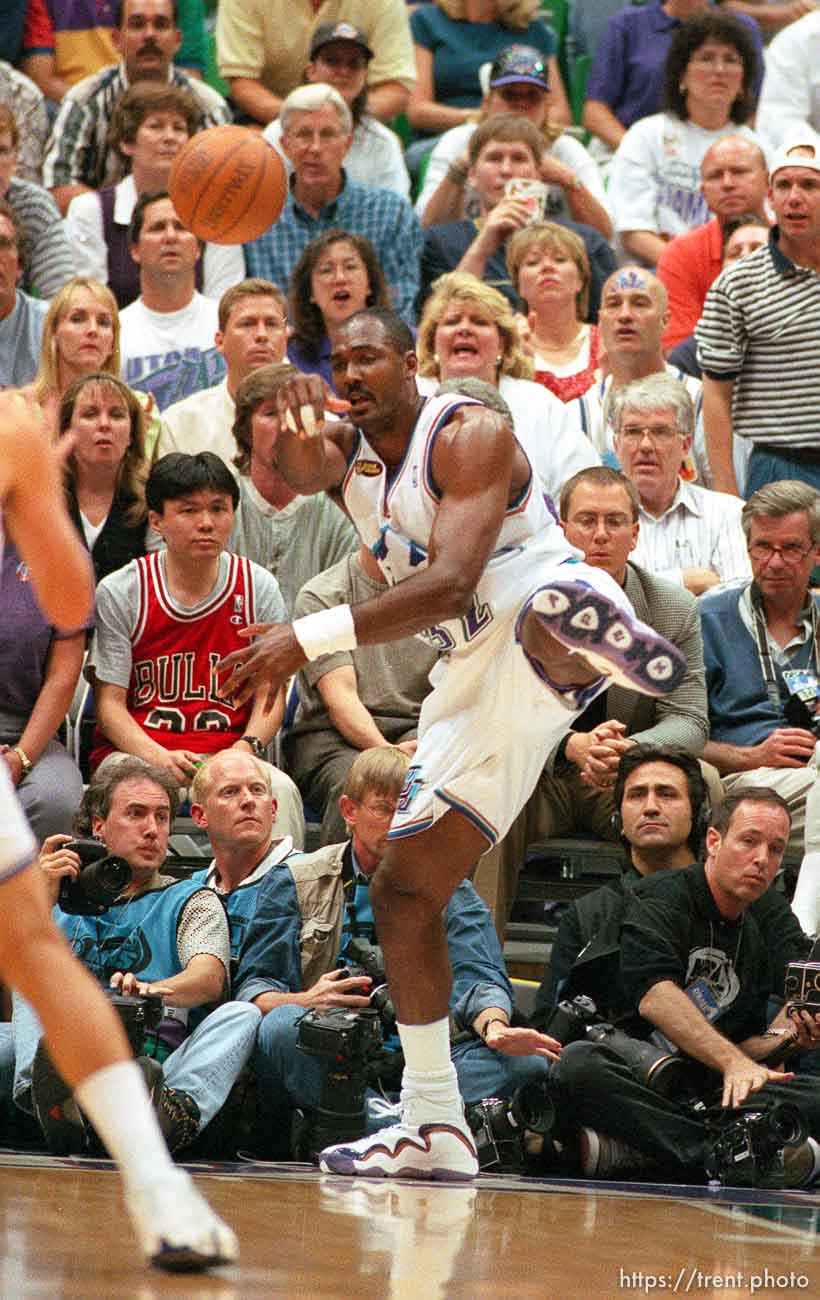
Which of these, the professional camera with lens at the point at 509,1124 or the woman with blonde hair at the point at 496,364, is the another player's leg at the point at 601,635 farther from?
the woman with blonde hair at the point at 496,364

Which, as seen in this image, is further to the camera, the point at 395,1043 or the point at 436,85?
the point at 436,85

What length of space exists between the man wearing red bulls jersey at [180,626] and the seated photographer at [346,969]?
3.16ft

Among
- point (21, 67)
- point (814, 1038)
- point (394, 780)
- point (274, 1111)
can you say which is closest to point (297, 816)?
point (394, 780)

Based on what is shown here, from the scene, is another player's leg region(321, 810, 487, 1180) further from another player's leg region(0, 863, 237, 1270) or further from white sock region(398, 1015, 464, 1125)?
another player's leg region(0, 863, 237, 1270)

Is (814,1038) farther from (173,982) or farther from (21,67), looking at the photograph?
(21,67)

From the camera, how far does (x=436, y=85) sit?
1168cm

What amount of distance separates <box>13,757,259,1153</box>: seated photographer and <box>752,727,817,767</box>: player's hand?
85.3 inches

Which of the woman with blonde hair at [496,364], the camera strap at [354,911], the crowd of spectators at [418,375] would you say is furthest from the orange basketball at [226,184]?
the camera strap at [354,911]

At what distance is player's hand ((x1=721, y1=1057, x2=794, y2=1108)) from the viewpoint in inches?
222

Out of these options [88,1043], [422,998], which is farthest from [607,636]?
[88,1043]

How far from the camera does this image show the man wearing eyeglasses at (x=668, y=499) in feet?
26.2

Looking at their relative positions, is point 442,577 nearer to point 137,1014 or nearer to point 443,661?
point 443,661

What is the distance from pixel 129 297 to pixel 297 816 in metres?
3.69

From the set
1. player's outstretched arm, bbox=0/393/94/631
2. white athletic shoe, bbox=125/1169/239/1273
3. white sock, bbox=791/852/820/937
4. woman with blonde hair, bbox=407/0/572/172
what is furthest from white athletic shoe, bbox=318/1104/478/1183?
woman with blonde hair, bbox=407/0/572/172
